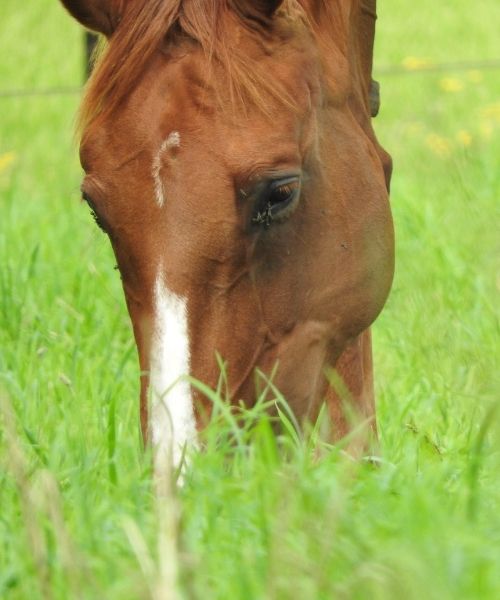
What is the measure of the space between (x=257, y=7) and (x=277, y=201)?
17.5 inches

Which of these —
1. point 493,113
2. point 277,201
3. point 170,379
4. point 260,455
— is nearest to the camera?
point 260,455

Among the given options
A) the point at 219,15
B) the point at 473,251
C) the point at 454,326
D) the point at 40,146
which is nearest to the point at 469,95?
the point at 40,146

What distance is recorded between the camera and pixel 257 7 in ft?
9.35

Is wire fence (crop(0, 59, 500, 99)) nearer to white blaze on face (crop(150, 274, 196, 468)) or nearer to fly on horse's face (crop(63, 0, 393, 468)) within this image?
fly on horse's face (crop(63, 0, 393, 468))

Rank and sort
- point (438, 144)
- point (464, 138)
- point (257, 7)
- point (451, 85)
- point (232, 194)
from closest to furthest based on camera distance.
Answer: point (232, 194)
point (257, 7)
point (464, 138)
point (438, 144)
point (451, 85)

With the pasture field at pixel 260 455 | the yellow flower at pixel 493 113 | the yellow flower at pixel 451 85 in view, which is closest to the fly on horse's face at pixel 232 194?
the pasture field at pixel 260 455

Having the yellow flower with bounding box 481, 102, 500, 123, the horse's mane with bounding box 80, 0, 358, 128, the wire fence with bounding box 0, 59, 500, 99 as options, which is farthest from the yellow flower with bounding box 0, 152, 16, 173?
the horse's mane with bounding box 80, 0, 358, 128

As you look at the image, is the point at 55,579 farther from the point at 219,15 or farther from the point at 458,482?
the point at 219,15

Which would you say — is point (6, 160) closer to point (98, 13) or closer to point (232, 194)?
point (98, 13)

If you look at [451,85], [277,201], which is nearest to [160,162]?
[277,201]

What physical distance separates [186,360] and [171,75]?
63 cm

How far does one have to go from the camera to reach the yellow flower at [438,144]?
258 inches

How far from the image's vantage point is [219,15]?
280 centimetres

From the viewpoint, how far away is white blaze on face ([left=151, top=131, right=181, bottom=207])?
2627 mm
